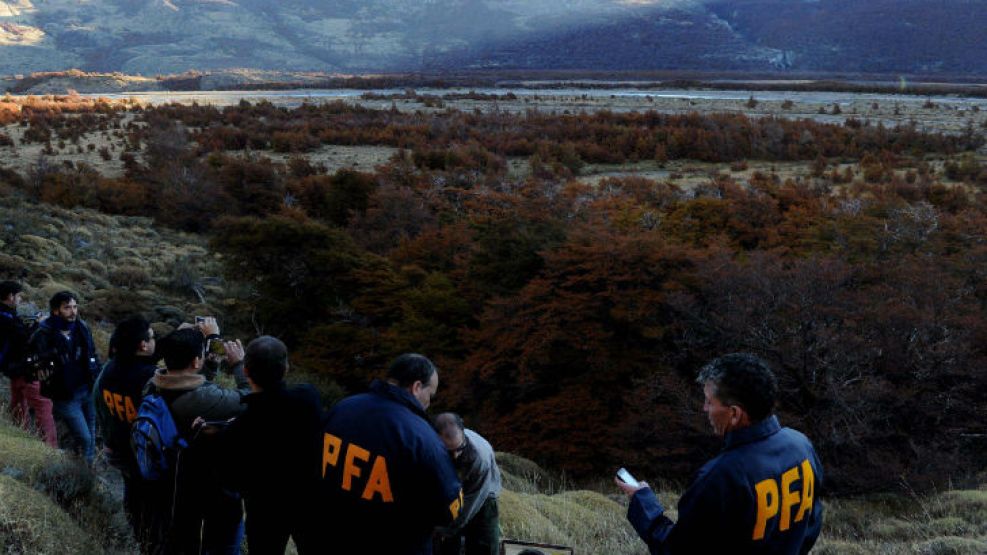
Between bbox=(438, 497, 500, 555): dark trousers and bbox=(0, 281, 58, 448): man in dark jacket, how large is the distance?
3.57 meters

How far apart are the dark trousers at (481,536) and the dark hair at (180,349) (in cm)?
183

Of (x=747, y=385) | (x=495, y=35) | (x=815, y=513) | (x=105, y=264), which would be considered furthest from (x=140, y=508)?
(x=495, y=35)

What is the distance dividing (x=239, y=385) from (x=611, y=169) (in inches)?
1137

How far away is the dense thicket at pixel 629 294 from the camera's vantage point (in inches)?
462

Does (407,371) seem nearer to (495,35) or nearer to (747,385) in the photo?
(747,385)

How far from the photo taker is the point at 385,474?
10.1ft

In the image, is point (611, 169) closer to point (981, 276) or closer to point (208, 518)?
point (981, 276)

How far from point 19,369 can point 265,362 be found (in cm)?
374

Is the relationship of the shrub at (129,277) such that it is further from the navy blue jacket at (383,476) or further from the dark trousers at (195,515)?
the navy blue jacket at (383,476)

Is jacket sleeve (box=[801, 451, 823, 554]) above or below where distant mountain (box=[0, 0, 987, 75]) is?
below

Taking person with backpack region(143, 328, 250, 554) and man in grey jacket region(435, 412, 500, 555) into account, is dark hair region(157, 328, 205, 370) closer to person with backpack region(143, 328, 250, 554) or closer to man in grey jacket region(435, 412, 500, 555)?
person with backpack region(143, 328, 250, 554)

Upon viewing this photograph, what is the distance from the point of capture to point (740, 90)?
210 feet

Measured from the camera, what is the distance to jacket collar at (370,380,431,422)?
3176 mm

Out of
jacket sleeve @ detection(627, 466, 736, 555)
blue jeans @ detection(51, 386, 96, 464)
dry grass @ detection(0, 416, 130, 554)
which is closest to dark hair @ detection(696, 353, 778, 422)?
jacket sleeve @ detection(627, 466, 736, 555)
